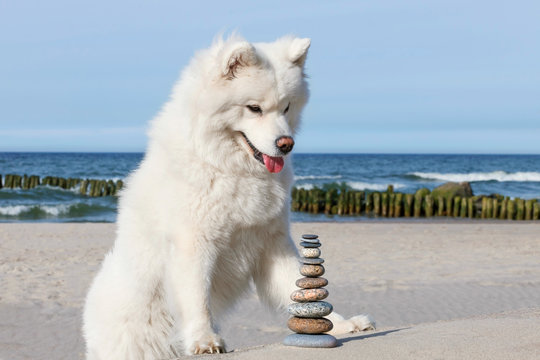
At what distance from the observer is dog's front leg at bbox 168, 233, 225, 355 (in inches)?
143

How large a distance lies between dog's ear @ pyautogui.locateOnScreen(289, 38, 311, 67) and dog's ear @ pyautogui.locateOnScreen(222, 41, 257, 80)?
0.29 meters

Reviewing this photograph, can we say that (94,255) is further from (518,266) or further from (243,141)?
(243,141)

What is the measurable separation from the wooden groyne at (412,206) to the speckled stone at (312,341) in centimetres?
1855

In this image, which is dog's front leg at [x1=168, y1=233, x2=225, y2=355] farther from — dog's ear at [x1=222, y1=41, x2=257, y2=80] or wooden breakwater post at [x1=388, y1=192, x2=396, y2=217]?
wooden breakwater post at [x1=388, y1=192, x2=396, y2=217]

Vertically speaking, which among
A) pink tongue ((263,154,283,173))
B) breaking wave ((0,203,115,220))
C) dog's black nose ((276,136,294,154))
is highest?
dog's black nose ((276,136,294,154))

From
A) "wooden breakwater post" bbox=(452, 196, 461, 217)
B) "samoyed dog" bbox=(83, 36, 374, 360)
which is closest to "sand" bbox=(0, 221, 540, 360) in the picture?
"samoyed dog" bbox=(83, 36, 374, 360)

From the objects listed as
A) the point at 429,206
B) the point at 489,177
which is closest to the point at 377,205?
the point at 429,206

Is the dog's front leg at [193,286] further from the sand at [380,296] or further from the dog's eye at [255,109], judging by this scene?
the dog's eye at [255,109]

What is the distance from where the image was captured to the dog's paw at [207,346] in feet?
11.5

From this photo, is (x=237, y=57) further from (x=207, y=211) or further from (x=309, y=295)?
(x=309, y=295)

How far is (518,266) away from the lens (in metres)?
10.4

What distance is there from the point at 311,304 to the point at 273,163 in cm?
88

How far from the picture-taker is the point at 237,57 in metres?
3.53

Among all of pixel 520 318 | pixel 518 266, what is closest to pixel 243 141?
pixel 520 318
